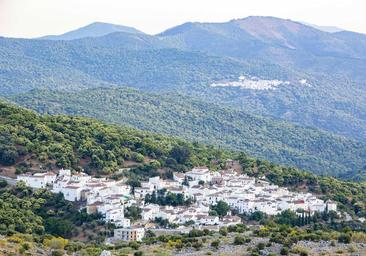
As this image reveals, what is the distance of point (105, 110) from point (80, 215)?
64.4 meters

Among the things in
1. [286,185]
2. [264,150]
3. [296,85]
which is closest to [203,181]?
[286,185]

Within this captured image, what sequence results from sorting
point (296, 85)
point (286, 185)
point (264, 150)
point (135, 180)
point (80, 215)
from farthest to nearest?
point (296, 85) → point (264, 150) → point (286, 185) → point (135, 180) → point (80, 215)

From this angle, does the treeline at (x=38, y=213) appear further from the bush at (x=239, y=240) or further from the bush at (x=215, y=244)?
the bush at (x=239, y=240)

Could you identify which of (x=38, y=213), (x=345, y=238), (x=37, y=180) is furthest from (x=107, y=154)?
(x=345, y=238)

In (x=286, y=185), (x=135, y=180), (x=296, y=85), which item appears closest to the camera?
(x=135, y=180)

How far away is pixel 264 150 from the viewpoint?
102 m

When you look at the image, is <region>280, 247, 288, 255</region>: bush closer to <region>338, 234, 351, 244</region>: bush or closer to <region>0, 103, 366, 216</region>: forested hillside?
<region>338, 234, 351, 244</region>: bush

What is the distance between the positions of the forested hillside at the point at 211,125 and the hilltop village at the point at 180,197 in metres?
45.0

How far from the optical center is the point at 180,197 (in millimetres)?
47625

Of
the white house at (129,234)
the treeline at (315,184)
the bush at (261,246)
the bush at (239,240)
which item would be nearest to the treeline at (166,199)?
the white house at (129,234)

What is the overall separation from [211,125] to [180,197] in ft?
214

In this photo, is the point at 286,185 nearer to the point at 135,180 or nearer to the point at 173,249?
the point at 135,180

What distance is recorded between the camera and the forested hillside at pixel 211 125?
101 metres

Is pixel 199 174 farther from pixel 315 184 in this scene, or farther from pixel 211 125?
pixel 211 125
